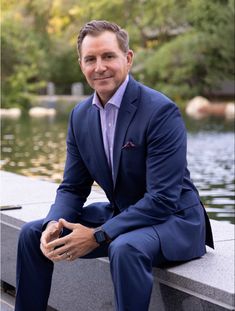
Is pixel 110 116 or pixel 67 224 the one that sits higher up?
pixel 110 116

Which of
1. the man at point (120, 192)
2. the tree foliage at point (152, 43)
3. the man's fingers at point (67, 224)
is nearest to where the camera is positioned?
the man at point (120, 192)

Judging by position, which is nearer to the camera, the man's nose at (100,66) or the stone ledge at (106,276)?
the stone ledge at (106,276)

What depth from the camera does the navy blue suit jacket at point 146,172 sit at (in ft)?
9.41

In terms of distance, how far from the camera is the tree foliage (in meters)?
31.3

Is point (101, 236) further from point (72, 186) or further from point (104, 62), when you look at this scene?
point (104, 62)

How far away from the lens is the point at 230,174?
36.9 ft

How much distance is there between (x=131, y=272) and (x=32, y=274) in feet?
2.14

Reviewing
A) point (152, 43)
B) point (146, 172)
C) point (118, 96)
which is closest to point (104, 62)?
point (118, 96)

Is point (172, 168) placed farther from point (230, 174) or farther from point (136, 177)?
point (230, 174)

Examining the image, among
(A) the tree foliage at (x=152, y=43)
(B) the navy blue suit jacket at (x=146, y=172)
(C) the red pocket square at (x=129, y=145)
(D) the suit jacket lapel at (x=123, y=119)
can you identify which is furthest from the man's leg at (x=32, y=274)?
(A) the tree foliage at (x=152, y=43)

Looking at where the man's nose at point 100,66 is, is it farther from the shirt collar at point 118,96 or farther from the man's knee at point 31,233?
the man's knee at point 31,233

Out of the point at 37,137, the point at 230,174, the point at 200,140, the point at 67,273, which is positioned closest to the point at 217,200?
the point at 230,174

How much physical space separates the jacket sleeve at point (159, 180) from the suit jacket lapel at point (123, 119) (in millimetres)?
135

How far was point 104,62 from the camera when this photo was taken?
3.02 m
